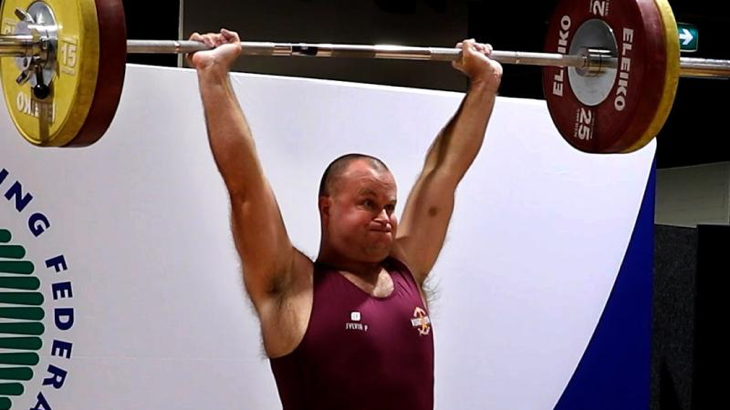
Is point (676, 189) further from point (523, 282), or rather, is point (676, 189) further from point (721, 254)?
point (523, 282)

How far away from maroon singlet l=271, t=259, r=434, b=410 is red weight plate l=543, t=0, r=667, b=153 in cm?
77

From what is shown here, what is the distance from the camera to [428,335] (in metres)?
3.81

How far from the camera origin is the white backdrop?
4090 mm

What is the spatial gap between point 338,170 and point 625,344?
1795 millimetres

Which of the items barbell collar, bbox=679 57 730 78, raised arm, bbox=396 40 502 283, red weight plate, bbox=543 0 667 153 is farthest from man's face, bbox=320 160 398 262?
barbell collar, bbox=679 57 730 78

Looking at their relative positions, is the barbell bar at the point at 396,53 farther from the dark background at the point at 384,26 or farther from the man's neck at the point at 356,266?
the dark background at the point at 384,26

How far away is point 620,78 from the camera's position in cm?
356

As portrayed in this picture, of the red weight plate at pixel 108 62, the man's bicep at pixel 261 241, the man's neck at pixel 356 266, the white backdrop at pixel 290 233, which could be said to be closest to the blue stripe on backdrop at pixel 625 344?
the white backdrop at pixel 290 233

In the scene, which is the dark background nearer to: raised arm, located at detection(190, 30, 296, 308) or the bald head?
the bald head

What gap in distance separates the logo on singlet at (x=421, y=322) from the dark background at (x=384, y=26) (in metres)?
2.71

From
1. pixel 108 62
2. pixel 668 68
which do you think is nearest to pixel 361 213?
pixel 668 68

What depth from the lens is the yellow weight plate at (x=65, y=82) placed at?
2.92 meters

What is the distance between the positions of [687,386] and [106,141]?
3.52m

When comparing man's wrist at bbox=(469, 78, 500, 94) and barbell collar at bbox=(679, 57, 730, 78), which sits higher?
barbell collar at bbox=(679, 57, 730, 78)
